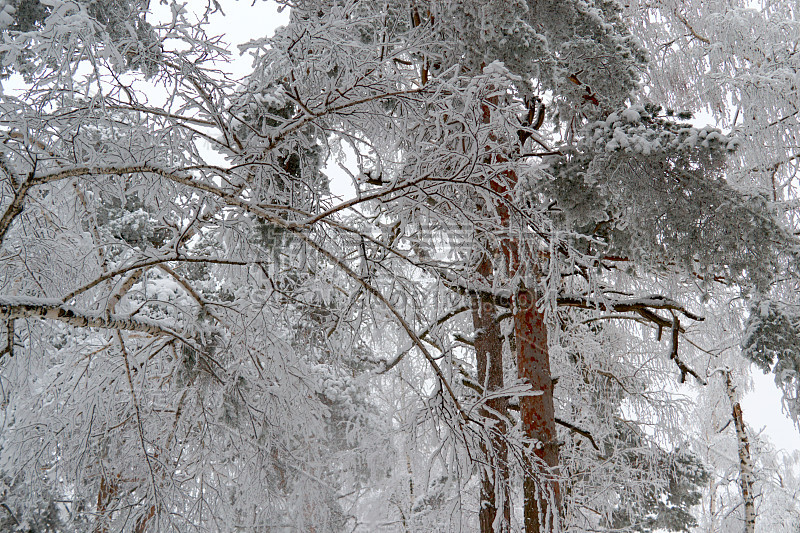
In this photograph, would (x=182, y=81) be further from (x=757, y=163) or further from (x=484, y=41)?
(x=757, y=163)

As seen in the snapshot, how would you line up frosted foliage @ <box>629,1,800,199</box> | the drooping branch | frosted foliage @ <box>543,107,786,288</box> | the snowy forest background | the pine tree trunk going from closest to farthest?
the drooping branch → the snowy forest background → frosted foliage @ <box>543,107,786,288</box> → the pine tree trunk → frosted foliage @ <box>629,1,800,199</box>

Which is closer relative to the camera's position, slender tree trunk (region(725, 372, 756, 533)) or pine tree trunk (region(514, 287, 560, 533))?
pine tree trunk (region(514, 287, 560, 533))

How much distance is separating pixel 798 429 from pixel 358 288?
4.47m

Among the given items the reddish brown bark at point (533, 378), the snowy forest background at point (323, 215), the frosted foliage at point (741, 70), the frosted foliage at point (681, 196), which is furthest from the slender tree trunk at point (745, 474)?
the frosted foliage at point (681, 196)

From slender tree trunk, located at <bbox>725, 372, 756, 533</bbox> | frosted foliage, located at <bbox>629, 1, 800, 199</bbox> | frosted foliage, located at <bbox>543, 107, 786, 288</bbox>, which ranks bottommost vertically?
slender tree trunk, located at <bbox>725, 372, 756, 533</bbox>

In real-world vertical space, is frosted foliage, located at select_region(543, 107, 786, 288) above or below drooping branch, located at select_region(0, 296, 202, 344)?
above

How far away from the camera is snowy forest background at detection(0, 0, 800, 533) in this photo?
2.83m

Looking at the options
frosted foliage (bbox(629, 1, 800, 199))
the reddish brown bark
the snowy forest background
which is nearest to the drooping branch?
the snowy forest background

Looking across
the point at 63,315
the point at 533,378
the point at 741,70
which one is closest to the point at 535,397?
the point at 533,378

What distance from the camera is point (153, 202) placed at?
313cm

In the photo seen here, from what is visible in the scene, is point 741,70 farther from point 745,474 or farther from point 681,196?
point 745,474

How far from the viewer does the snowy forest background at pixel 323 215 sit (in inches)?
111

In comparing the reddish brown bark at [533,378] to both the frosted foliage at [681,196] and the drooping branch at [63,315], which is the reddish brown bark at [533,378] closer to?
the frosted foliage at [681,196]

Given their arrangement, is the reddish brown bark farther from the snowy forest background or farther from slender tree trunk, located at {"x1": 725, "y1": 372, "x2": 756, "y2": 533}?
slender tree trunk, located at {"x1": 725, "y1": 372, "x2": 756, "y2": 533}
